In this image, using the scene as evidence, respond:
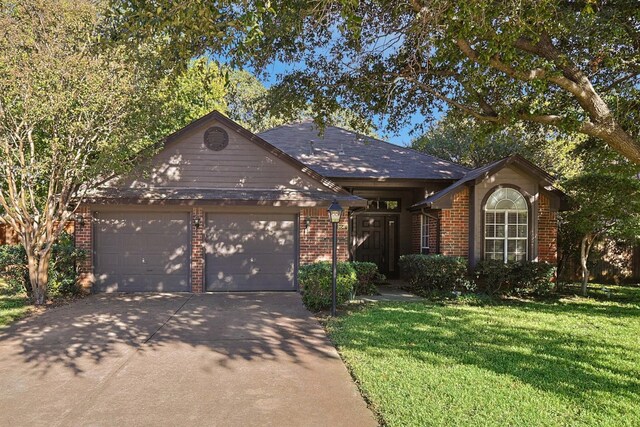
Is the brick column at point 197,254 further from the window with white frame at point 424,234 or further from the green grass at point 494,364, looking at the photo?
the window with white frame at point 424,234

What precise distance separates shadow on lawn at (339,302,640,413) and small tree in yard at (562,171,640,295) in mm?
2656

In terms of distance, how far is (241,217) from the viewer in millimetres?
11273

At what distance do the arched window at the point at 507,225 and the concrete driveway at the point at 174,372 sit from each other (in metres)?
5.98

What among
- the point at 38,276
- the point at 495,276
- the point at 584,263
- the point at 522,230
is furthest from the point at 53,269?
the point at 584,263

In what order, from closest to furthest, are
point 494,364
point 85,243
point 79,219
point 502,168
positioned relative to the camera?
point 494,364 → point 79,219 → point 85,243 → point 502,168

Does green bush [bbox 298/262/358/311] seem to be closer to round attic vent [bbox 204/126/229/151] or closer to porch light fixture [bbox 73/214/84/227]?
round attic vent [bbox 204/126/229/151]

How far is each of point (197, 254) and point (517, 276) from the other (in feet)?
26.0

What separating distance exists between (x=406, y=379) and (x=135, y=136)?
7602 mm

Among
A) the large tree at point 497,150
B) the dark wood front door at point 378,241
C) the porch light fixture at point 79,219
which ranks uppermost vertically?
the large tree at point 497,150

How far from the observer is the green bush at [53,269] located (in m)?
9.73

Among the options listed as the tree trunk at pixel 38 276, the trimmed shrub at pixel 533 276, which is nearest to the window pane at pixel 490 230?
the trimmed shrub at pixel 533 276

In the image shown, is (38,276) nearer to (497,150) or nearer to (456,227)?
(456,227)

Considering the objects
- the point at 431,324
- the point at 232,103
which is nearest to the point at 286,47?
the point at 431,324

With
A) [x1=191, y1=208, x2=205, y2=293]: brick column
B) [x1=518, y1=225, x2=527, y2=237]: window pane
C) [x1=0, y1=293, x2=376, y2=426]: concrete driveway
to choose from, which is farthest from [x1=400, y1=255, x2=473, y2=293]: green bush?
[x1=191, y1=208, x2=205, y2=293]: brick column
